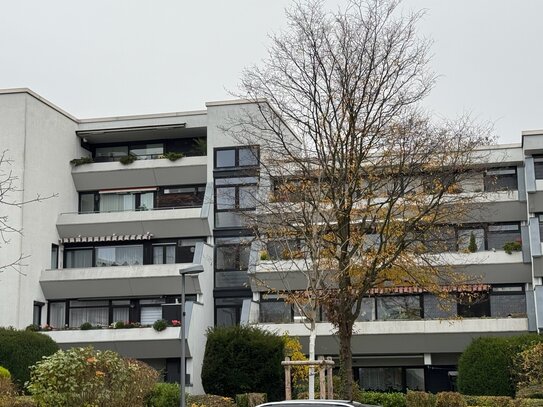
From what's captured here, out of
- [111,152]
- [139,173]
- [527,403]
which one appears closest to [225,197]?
[139,173]

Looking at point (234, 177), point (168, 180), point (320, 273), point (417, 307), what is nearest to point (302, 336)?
point (417, 307)

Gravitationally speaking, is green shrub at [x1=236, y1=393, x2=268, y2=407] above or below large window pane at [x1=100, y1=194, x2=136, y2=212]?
below

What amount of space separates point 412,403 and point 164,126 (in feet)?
84.1

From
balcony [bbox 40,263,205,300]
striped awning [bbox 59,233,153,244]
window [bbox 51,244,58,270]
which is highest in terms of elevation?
striped awning [bbox 59,233,153,244]

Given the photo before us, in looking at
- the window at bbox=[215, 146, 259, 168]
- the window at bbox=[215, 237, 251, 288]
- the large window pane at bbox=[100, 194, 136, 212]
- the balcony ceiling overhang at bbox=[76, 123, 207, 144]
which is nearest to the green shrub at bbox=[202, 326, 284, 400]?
the window at bbox=[215, 237, 251, 288]

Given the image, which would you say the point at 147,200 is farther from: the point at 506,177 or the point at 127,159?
the point at 506,177

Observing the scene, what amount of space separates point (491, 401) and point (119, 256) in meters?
24.4

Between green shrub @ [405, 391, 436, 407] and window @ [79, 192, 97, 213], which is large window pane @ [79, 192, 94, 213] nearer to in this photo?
window @ [79, 192, 97, 213]

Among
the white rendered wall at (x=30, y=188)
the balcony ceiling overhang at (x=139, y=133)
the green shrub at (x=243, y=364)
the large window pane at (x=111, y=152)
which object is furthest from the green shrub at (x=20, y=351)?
the large window pane at (x=111, y=152)

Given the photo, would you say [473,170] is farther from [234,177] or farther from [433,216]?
[234,177]

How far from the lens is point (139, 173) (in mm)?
50281

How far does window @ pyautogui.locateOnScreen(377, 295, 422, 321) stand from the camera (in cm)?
4428

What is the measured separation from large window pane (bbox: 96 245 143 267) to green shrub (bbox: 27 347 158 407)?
25915 mm

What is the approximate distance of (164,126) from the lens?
50.2m
